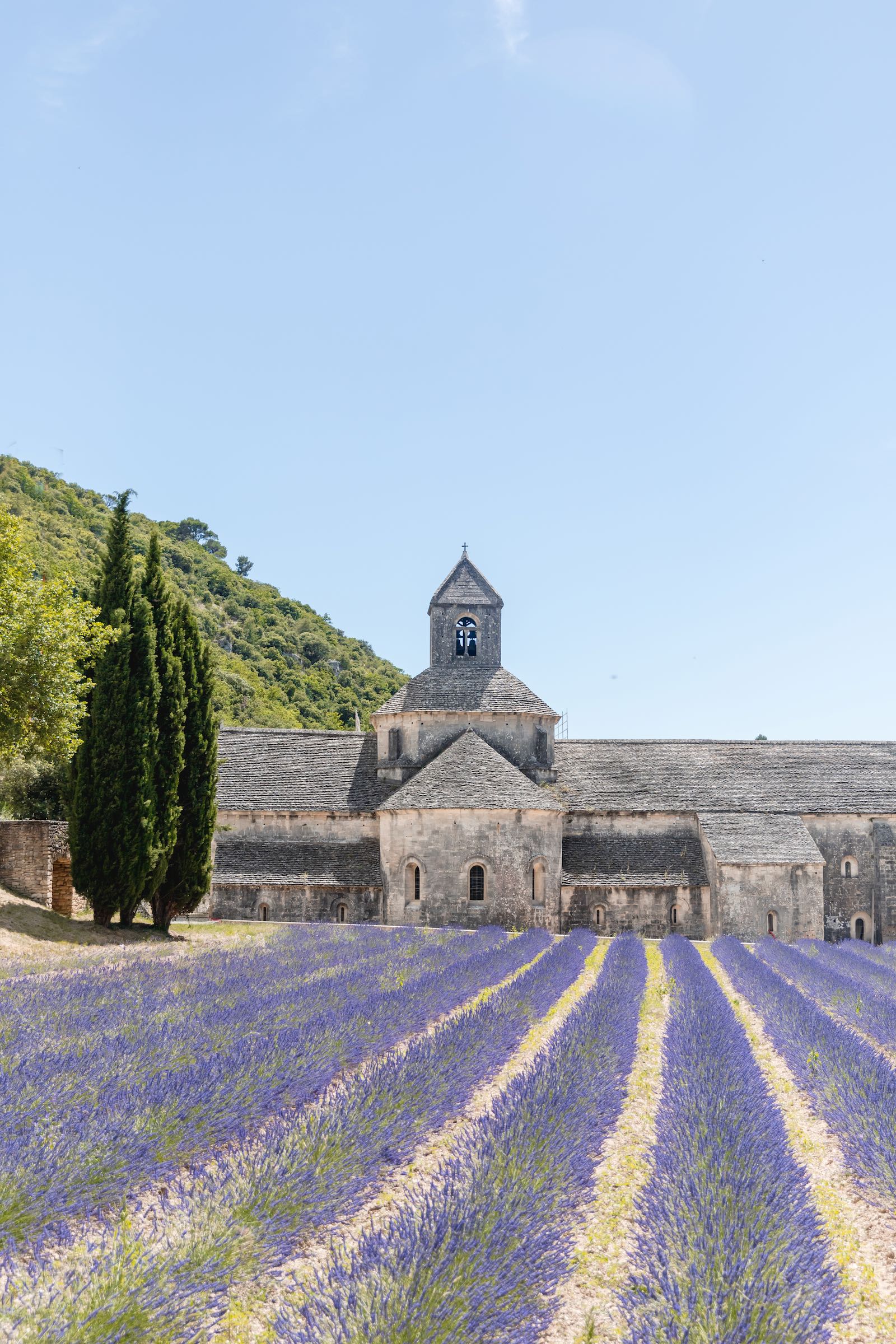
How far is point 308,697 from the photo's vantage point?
89.1m

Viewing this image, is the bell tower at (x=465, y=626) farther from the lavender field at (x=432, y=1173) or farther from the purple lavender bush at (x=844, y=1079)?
the lavender field at (x=432, y=1173)

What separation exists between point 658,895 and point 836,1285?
90.6 ft

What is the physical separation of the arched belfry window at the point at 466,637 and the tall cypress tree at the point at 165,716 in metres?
15.0

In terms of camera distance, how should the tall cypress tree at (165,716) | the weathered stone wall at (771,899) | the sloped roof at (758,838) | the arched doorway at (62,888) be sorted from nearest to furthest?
the tall cypress tree at (165,716) < the arched doorway at (62,888) < the weathered stone wall at (771,899) < the sloped roof at (758,838)

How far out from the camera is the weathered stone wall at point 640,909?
103 ft

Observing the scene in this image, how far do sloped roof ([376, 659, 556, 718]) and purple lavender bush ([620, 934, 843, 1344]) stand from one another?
88.4 feet

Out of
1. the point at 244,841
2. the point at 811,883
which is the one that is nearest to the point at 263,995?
the point at 244,841

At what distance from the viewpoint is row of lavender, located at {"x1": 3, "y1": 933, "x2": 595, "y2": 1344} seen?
418 cm

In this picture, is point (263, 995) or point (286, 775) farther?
point (286, 775)

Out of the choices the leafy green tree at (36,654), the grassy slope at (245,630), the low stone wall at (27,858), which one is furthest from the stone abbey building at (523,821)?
the grassy slope at (245,630)

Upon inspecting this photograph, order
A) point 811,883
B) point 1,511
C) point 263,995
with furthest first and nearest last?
point 811,883, point 1,511, point 263,995

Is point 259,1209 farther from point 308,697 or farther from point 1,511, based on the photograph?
point 308,697

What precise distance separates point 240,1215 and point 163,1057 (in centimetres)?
331

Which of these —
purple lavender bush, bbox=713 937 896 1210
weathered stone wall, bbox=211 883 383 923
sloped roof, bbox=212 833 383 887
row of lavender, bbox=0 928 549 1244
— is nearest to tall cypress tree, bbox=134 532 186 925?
weathered stone wall, bbox=211 883 383 923
